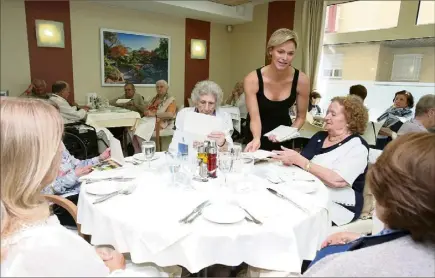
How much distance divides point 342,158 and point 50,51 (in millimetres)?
4817

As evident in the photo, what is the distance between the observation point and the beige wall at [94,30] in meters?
5.12

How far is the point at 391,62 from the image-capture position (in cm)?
500

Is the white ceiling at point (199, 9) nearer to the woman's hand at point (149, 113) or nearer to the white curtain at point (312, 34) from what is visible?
the white curtain at point (312, 34)

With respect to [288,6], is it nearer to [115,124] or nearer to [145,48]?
[145,48]

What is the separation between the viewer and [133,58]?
5.80 meters

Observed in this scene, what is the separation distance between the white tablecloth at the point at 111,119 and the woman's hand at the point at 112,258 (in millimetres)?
2978

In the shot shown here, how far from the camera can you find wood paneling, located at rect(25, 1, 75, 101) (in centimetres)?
447

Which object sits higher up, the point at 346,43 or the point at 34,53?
the point at 346,43

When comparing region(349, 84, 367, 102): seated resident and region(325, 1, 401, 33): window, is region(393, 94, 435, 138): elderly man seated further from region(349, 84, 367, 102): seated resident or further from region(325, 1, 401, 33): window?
region(325, 1, 401, 33): window

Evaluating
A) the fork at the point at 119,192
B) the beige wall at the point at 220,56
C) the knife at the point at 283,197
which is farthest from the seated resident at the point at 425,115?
the beige wall at the point at 220,56

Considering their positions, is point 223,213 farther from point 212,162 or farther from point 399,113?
point 399,113

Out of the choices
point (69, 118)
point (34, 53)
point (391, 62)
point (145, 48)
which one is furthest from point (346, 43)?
point (34, 53)

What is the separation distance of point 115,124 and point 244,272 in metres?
3.06

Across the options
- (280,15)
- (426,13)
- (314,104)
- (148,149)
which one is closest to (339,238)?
(148,149)
